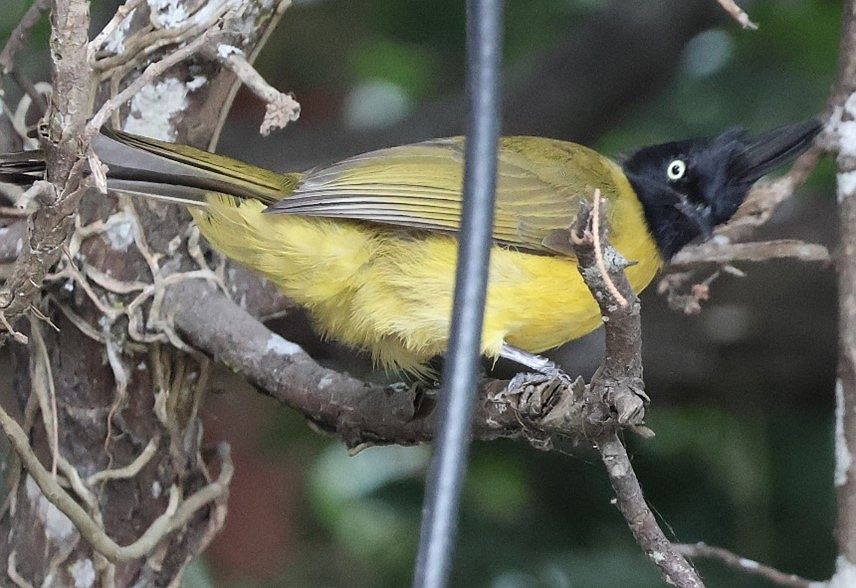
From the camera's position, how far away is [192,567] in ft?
8.11

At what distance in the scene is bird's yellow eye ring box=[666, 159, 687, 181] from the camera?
2264mm

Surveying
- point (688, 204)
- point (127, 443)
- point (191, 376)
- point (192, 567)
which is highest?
point (688, 204)

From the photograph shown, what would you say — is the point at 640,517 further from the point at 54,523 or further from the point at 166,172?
the point at 54,523

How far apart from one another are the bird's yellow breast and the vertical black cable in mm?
972

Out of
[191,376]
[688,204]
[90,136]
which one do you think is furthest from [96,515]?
[688,204]

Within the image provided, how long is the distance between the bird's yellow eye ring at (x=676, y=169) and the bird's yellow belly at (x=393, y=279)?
0.37m

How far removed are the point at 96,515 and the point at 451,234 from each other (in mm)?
737

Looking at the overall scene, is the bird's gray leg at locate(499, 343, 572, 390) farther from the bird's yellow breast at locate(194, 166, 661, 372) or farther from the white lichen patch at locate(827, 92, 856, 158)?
the white lichen patch at locate(827, 92, 856, 158)

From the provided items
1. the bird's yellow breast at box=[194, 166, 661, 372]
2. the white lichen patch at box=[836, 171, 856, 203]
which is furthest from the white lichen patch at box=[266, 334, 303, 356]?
the white lichen patch at box=[836, 171, 856, 203]

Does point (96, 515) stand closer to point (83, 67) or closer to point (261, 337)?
point (261, 337)

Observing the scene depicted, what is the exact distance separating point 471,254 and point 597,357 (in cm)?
202

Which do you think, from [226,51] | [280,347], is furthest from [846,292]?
[226,51]

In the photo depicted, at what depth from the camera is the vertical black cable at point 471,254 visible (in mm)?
914

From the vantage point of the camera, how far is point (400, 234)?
2.02 metres
